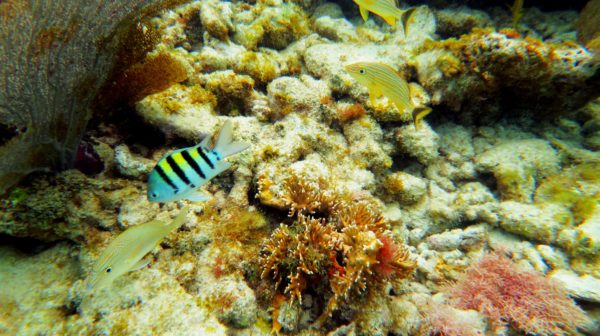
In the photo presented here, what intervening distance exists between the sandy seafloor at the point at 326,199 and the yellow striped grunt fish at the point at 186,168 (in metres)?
1.27

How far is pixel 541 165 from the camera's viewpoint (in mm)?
4984

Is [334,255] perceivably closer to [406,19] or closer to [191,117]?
[191,117]

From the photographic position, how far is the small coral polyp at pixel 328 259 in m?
2.86

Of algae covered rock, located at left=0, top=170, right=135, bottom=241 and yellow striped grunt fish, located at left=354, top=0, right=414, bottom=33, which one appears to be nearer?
algae covered rock, located at left=0, top=170, right=135, bottom=241

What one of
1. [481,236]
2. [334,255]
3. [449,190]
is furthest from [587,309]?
[334,255]

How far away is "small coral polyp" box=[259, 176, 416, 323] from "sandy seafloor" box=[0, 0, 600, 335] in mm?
21

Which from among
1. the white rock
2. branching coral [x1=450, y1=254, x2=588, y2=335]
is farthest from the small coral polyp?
the white rock

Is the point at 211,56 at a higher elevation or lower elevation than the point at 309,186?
higher

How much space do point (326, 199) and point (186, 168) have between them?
192 cm

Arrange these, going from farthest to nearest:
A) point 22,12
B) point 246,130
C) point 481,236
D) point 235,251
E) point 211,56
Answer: point 211,56, point 481,236, point 246,130, point 235,251, point 22,12

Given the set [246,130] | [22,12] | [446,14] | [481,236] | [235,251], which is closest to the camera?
[22,12]

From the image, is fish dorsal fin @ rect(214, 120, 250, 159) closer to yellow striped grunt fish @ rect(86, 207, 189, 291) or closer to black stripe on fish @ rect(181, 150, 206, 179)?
black stripe on fish @ rect(181, 150, 206, 179)

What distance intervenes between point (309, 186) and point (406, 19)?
2763 mm

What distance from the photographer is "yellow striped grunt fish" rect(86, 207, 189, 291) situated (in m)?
2.05
